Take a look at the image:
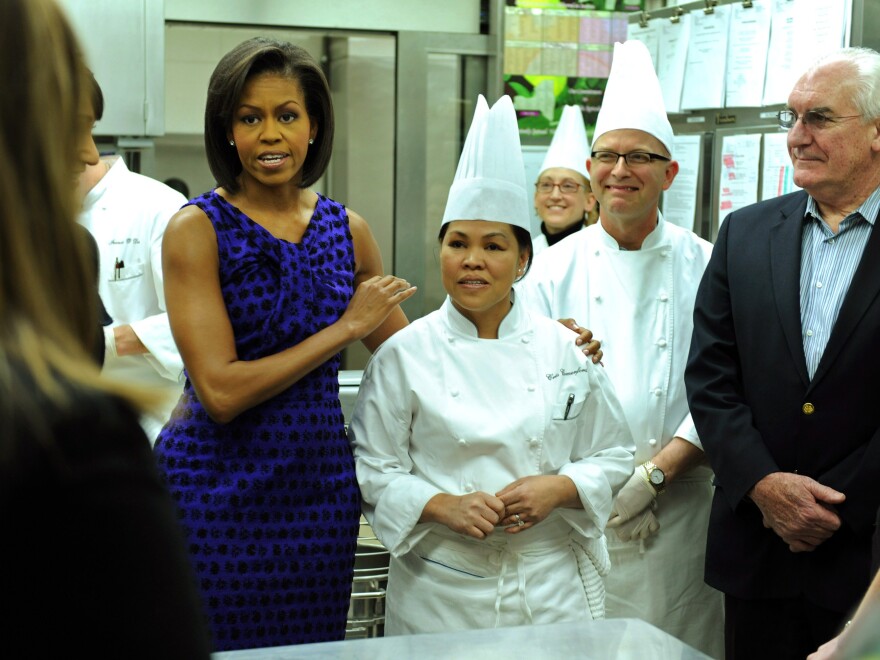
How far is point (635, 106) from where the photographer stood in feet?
8.46

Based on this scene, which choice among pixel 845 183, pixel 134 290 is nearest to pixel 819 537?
pixel 845 183

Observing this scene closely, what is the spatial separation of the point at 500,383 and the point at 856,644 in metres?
1.47

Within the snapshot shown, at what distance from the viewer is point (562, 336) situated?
2.10m

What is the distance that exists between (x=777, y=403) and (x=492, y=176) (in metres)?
0.71

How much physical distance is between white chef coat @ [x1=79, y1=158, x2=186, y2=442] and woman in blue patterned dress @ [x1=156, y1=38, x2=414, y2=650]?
0.56 meters

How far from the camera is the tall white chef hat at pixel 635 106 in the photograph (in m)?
2.56

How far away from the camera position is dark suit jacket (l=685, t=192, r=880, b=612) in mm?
2174

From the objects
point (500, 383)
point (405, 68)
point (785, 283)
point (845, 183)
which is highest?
point (405, 68)

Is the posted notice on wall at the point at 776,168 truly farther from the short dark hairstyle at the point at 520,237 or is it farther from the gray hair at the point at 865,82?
the short dark hairstyle at the point at 520,237

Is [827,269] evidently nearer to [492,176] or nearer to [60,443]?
[492,176]

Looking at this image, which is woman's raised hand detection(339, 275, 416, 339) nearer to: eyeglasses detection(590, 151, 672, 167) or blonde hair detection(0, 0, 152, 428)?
eyeglasses detection(590, 151, 672, 167)

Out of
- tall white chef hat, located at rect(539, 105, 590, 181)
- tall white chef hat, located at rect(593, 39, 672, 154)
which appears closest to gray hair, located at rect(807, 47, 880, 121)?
tall white chef hat, located at rect(593, 39, 672, 154)

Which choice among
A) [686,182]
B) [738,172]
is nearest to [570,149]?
[686,182]

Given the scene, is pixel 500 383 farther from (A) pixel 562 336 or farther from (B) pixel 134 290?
(B) pixel 134 290
